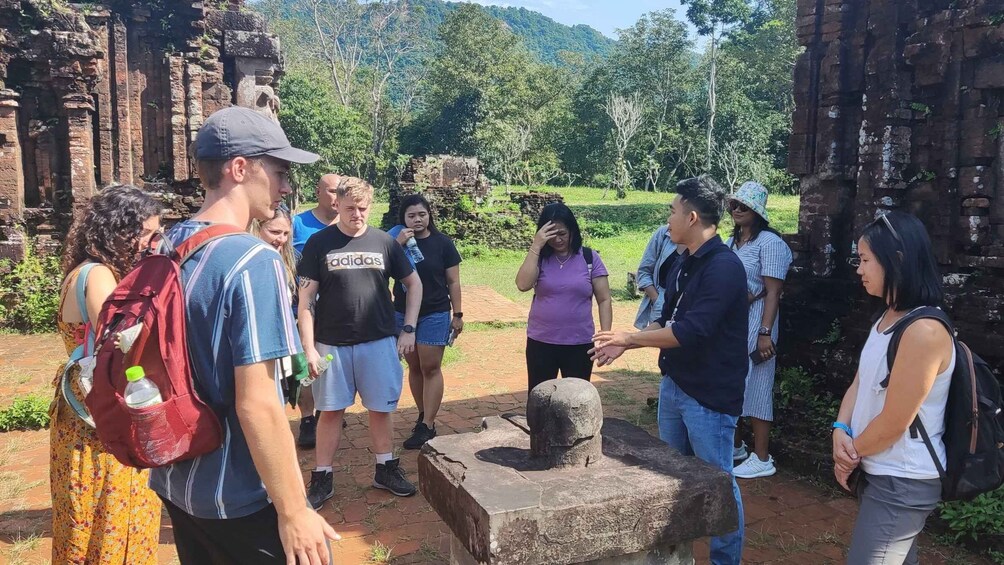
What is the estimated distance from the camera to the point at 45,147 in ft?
32.9

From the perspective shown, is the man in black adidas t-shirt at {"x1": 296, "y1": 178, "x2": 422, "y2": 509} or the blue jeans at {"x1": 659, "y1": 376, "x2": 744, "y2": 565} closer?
the blue jeans at {"x1": 659, "y1": 376, "x2": 744, "y2": 565}

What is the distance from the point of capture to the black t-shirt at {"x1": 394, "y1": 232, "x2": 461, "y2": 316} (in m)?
5.05

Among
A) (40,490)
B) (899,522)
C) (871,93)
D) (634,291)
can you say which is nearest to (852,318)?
(871,93)

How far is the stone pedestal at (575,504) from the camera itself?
2271 millimetres

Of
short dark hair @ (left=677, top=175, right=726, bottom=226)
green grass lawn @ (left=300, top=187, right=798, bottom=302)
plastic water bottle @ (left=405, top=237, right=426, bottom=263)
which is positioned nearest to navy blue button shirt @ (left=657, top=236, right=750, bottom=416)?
short dark hair @ (left=677, top=175, right=726, bottom=226)

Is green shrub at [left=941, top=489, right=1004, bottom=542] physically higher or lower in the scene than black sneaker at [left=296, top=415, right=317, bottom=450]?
higher

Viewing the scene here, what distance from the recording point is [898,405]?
2.32m

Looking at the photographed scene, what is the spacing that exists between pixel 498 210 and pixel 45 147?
10563mm

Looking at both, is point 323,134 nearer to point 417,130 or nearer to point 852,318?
point 417,130

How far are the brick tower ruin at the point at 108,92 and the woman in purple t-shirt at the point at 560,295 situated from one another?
24.4ft

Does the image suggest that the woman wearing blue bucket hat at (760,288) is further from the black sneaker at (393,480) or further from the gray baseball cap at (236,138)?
the gray baseball cap at (236,138)

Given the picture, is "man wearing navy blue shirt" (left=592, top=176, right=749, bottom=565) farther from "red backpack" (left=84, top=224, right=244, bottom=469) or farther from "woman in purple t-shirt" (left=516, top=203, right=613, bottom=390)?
"red backpack" (left=84, top=224, right=244, bottom=469)

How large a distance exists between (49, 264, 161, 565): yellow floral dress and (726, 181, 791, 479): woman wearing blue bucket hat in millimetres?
3605

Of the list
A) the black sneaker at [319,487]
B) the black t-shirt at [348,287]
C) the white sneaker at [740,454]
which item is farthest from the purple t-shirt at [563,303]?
the black sneaker at [319,487]
